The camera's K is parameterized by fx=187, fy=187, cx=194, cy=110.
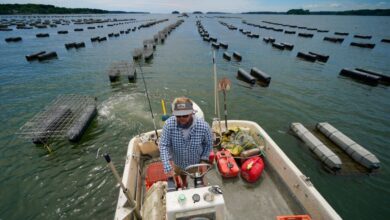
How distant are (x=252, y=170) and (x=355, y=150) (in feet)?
22.5

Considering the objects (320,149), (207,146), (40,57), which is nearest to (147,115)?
(207,146)

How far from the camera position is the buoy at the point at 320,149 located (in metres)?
9.05

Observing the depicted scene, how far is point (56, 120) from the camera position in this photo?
38.4 feet

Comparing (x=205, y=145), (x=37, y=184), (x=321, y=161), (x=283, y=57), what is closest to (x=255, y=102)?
(x=321, y=161)

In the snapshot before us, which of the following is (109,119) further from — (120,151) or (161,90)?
(161,90)

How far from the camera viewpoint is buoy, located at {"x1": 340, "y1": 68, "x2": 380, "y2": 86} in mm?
20453

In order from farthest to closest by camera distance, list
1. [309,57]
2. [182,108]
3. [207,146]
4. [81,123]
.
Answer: [309,57] < [81,123] < [207,146] < [182,108]

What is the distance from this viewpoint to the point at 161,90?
19.2 meters

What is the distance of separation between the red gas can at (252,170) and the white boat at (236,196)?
0.74 ft

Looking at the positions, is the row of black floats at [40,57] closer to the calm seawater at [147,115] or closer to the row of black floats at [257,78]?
the calm seawater at [147,115]

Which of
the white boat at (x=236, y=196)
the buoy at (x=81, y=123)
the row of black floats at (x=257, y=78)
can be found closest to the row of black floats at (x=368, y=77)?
the row of black floats at (x=257, y=78)

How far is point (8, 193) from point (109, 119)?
6284 mm

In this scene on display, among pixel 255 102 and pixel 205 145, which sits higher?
pixel 205 145

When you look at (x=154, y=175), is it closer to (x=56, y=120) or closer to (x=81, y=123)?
(x=81, y=123)
